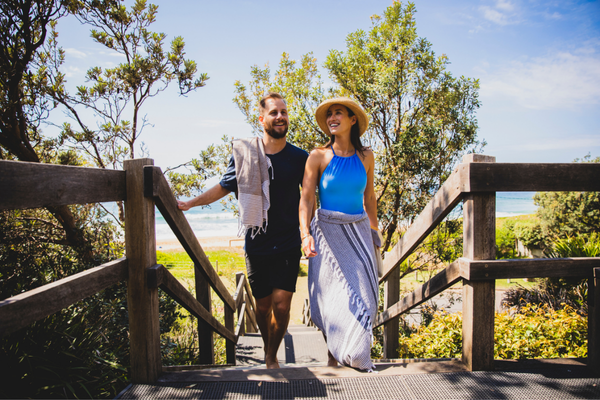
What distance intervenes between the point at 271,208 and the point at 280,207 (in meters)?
0.07

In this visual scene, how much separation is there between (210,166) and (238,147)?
3.30m

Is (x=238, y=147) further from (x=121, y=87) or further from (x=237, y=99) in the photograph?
(x=237, y=99)

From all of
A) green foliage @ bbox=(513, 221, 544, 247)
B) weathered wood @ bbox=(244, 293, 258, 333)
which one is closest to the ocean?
green foliage @ bbox=(513, 221, 544, 247)

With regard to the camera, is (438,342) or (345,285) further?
(438,342)

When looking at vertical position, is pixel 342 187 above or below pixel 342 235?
above

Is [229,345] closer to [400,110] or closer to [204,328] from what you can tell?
[204,328]

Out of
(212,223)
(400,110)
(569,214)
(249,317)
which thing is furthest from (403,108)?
(212,223)

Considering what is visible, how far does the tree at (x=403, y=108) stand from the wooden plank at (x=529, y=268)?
3981 mm

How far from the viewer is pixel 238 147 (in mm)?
2670

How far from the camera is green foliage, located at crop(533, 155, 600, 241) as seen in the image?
42.2ft

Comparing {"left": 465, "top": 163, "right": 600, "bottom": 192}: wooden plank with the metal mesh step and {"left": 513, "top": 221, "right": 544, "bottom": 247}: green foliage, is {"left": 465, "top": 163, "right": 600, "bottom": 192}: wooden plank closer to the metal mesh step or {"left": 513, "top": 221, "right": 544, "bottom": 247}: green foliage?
the metal mesh step

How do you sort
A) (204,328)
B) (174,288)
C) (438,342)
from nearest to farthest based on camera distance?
(174,288), (204,328), (438,342)

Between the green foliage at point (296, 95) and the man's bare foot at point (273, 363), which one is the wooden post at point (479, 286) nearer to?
the man's bare foot at point (273, 363)

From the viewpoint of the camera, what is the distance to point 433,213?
2.27 m
